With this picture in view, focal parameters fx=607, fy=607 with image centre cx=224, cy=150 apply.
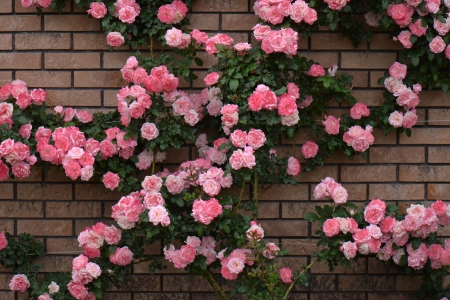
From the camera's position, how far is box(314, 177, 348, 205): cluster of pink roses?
2.89 meters

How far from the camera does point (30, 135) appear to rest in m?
2.99

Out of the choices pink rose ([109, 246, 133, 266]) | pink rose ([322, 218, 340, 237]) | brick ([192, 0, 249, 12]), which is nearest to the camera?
pink rose ([322, 218, 340, 237])

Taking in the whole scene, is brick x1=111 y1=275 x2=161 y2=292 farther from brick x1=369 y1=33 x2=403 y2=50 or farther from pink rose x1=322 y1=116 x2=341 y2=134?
brick x1=369 y1=33 x2=403 y2=50

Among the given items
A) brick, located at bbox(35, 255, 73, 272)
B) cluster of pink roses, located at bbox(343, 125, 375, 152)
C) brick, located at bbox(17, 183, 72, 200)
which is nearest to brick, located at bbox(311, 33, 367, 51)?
cluster of pink roses, located at bbox(343, 125, 375, 152)

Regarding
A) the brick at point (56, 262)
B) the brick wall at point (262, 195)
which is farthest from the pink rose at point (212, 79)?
the brick at point (56, 262)

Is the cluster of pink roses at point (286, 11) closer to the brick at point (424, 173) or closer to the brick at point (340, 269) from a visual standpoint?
the brick at point (424, 173)

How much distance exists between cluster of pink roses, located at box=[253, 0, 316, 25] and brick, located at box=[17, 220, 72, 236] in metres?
1.45

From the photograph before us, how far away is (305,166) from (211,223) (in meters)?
0.58

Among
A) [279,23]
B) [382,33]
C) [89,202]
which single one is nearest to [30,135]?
[89,202]

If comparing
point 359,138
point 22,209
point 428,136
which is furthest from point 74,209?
point 428,136

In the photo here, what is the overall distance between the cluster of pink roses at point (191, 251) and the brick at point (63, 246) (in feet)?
1.76

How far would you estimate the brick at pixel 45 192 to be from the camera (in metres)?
3.12

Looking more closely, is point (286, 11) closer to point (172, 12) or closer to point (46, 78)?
point (172, 12)

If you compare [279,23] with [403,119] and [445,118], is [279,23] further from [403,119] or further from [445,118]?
[445,118]
